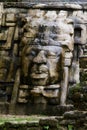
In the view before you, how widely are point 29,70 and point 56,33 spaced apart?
1.26 meters

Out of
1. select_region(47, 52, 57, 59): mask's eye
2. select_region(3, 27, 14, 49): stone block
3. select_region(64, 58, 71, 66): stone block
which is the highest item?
select_region(3, 27, 14, 49): stone block

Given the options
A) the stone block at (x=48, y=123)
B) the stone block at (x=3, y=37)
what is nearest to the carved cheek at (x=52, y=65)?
the stone block at (x=3, y=37)

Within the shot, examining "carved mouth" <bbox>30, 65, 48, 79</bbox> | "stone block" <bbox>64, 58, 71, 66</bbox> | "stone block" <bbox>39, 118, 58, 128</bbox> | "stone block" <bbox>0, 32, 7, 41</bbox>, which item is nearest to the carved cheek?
"carved mouth" <bbox>30, 65, 48, 79</bbox>

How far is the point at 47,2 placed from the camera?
45.1ft

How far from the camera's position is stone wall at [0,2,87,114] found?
1200 cm

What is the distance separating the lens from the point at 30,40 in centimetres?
1230

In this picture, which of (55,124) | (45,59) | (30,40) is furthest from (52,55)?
(55,124)

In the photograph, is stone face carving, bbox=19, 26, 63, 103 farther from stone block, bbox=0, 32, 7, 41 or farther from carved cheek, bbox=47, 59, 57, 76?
stone block, bbox=0, 32, 7, 41

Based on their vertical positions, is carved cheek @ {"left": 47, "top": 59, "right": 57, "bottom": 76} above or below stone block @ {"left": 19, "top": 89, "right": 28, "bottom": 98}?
above

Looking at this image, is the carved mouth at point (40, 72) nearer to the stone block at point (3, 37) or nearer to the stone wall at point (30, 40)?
the stone wall at point (30, 40)

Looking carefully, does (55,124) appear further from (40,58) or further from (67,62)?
(67,62)

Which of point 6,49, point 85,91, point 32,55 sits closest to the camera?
point 85,91

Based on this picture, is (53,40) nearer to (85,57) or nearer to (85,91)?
(85,57)

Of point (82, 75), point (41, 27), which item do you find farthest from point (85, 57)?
point (41, 27)
